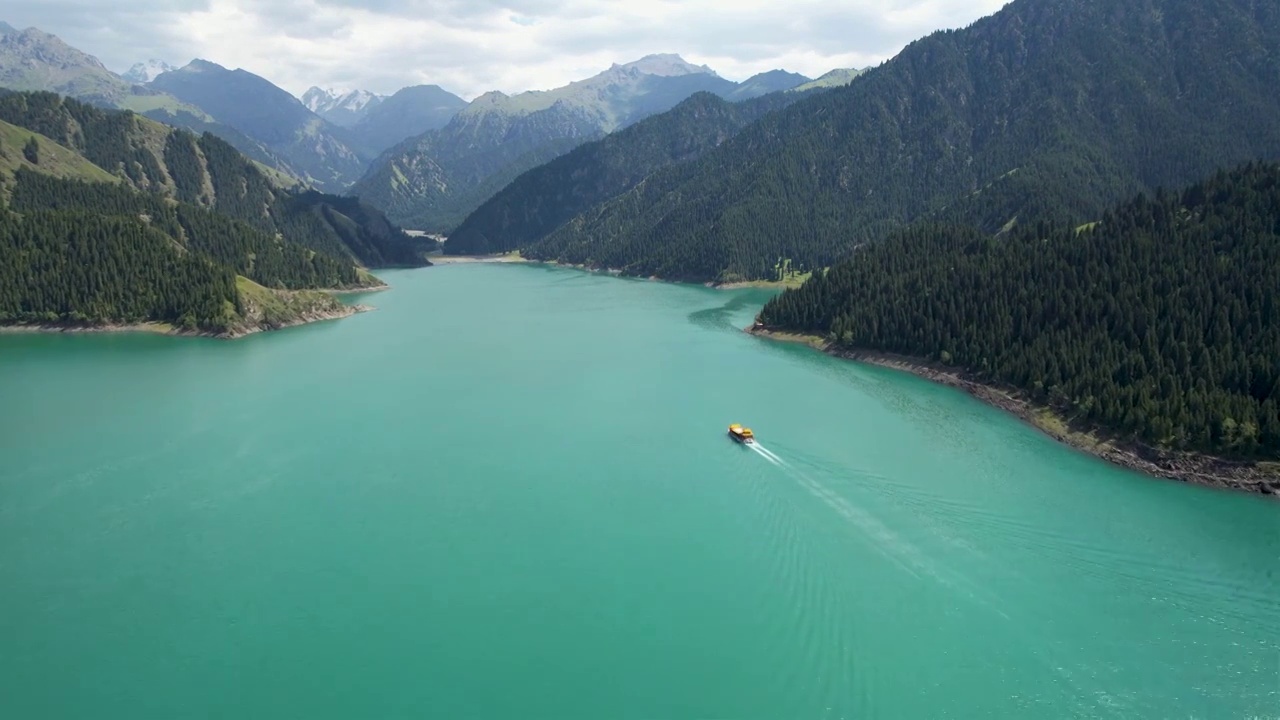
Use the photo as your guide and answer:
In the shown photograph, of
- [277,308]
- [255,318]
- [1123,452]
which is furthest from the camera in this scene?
[277,308]

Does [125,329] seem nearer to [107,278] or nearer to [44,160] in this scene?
[107,278]

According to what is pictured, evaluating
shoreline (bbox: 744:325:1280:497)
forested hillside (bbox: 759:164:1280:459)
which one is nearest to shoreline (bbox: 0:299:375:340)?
forested hillside (bbox: 759:164:1280:459)

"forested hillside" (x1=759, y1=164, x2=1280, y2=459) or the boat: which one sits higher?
"forested hillside" (x1=759, y1=164, x2=1280, y2=459)

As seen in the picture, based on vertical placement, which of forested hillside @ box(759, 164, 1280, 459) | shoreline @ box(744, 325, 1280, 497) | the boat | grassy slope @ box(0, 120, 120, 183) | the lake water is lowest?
the lake water

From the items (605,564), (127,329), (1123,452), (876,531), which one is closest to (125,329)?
(127,329)

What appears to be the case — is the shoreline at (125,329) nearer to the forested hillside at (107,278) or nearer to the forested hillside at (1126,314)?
the forested hillside at (107,278)

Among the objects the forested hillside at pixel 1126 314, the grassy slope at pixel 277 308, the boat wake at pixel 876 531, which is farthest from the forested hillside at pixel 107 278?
the boat wake at pixel 876 531

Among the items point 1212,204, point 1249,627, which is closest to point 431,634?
point 1249,627

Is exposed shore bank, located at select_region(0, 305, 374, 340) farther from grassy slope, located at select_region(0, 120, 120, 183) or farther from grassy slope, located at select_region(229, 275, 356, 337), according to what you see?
grassy slope, located at select_region(0, 120, 120, 183)
